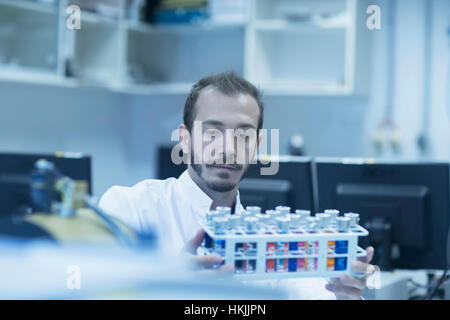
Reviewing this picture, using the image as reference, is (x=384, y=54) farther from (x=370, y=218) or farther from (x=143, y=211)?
(x=143, y=211)

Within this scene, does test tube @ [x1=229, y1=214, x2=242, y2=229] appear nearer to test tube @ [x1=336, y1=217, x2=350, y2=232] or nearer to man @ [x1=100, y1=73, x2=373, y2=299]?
man @ [x1=100, y1=73, x2=373, y2=299]

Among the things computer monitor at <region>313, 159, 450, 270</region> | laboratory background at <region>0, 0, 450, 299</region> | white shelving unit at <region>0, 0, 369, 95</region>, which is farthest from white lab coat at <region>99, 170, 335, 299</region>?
white shelving unit at <region>0, 0, 369, 95</region>

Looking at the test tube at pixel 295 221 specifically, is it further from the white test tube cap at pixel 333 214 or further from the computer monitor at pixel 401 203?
the computer monitor at pixel 401 203

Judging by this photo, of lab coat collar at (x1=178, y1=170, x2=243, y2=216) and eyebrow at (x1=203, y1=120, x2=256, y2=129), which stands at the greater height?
eyebrow at (x1=203, y1=120, x2=256, y2=129)

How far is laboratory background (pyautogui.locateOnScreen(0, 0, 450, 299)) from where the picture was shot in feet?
4.19

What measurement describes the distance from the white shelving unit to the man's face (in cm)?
66

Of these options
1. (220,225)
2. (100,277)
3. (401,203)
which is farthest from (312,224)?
(401,203)

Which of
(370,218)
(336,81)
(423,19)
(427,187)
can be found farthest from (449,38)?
(370,218)

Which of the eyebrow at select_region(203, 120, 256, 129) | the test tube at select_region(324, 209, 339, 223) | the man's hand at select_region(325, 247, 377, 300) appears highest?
the eyebrow at select_region(203, 120, 256, 129)

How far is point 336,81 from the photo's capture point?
93.2 inches

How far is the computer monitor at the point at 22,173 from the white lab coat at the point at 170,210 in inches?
2.2

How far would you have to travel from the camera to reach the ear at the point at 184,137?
0.77 m

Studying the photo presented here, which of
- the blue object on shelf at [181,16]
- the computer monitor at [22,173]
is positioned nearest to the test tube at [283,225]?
the computer monitor at [22,173]
